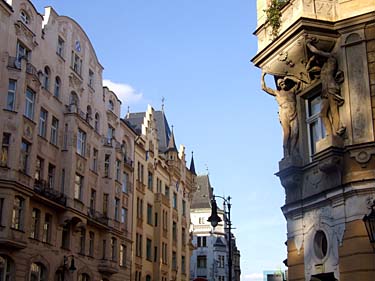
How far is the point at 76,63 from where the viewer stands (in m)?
42.2

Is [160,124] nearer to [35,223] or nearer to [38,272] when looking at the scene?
[35,223]

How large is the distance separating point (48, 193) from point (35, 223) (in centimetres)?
187

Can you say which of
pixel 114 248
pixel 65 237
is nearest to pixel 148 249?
pixel 114 248

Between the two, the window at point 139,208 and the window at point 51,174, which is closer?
the window at point 51,174

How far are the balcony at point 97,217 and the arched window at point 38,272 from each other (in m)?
6.30

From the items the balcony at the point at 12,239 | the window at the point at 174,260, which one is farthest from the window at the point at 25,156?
the window at the point at 174,260

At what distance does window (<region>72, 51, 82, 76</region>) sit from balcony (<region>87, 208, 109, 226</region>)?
9.51 meters

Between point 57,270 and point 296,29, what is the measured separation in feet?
82.1

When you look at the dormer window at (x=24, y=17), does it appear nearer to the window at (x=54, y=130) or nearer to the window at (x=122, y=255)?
the window at (x=54, y=130)

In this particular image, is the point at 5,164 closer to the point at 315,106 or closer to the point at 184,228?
the point at 315,106

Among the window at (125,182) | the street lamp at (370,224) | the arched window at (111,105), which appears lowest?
the street lamp at (370,224)

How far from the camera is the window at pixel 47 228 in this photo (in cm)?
3538

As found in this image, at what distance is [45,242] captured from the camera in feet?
115

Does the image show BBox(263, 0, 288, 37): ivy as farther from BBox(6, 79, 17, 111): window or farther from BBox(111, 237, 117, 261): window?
BBox(111, 237, 117, 261): window
